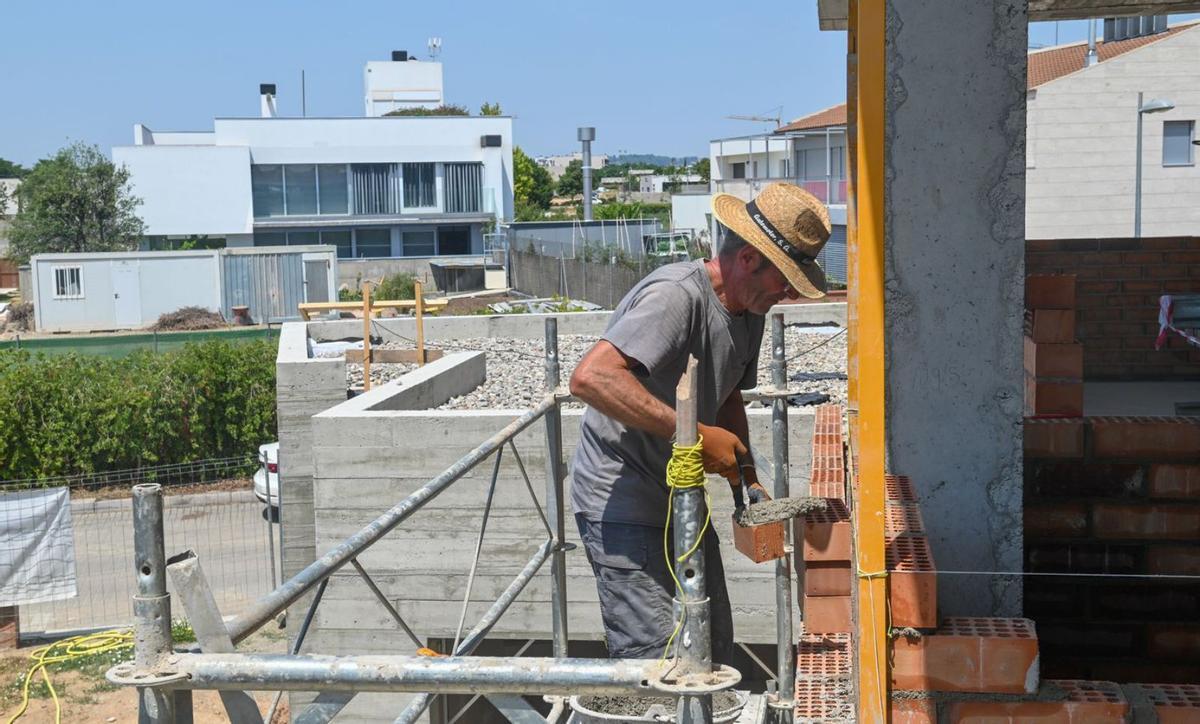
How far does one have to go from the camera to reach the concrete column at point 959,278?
3.37 meters

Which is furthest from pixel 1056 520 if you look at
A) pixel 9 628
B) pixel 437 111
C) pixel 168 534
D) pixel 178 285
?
pixel 437 111

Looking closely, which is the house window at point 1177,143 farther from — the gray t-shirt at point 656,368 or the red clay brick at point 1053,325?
the gray t-shirt at point 656,368

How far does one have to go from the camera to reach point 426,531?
915 cm

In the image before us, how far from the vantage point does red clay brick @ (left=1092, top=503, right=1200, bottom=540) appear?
12.9ft

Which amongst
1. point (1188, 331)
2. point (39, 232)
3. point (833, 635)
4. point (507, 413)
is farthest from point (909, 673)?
point (39, 232)

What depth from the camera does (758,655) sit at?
921cm

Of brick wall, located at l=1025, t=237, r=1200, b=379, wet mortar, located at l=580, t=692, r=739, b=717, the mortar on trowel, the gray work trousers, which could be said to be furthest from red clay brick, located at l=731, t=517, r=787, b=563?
brick wall, located at l=1025, t=237, r=1200, b=379

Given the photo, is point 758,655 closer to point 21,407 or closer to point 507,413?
point 507,413

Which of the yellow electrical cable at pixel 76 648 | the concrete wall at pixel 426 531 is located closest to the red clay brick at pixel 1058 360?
the concrete wall at pixel 426 531

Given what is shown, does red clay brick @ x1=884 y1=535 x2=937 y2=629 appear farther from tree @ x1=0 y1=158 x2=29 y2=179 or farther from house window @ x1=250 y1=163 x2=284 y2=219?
tree @ x1=0 y1=158 x2=29 y2=179

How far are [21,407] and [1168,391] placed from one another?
17474 mm

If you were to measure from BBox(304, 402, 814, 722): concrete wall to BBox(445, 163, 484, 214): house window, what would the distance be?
150 ft

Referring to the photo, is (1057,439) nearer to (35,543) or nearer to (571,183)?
(35,543)

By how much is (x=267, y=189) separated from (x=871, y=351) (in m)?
52.1
